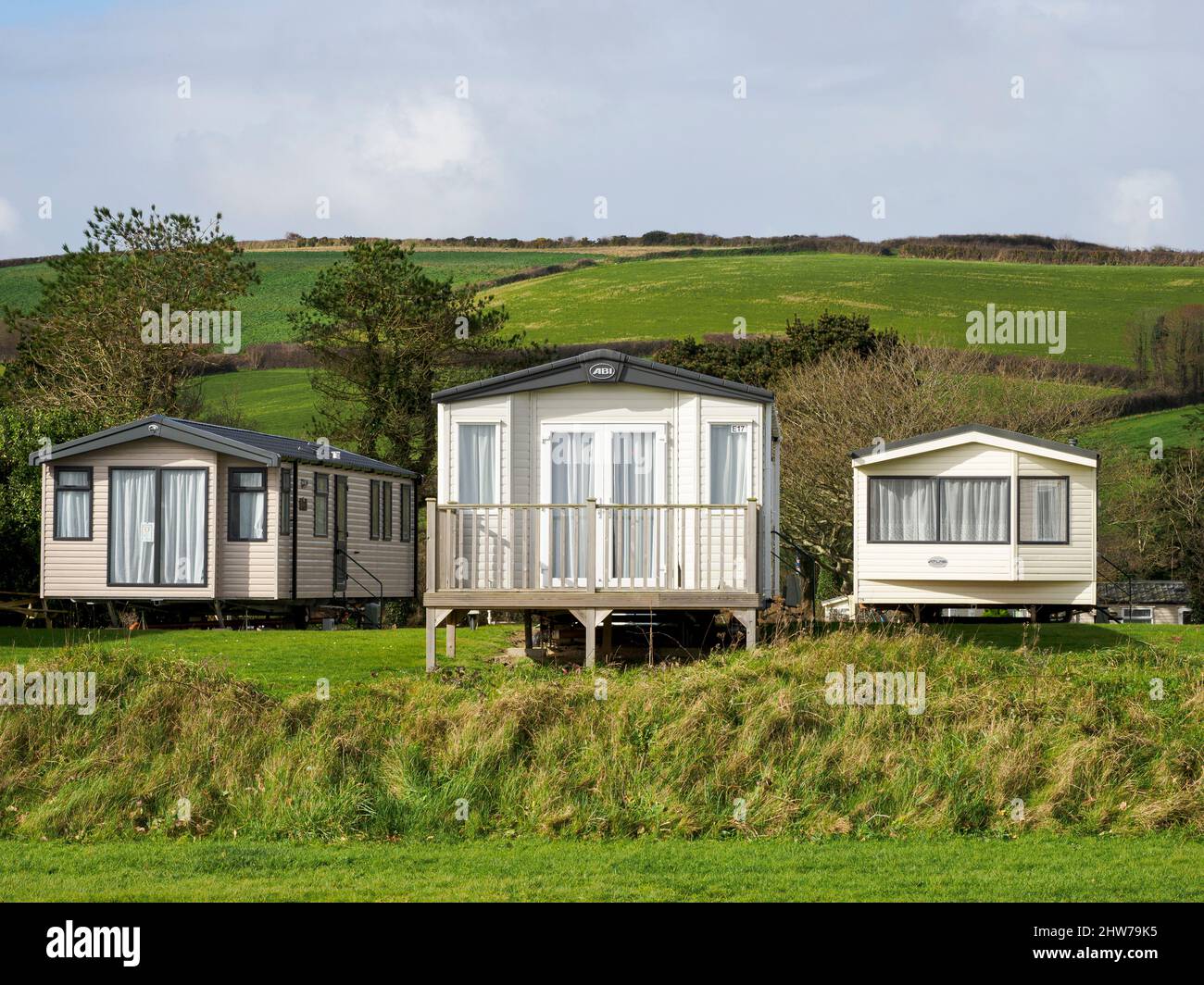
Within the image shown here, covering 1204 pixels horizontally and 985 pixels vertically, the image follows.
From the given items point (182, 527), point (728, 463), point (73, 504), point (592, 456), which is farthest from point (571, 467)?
point (73, 504)

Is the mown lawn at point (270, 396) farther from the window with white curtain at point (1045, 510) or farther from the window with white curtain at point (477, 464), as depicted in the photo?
the window with white curtain at point (477, 464)

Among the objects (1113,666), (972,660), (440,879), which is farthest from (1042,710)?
(440,879)

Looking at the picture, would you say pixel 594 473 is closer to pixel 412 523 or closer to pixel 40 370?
pixel 412 523

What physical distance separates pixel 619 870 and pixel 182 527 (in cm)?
1568

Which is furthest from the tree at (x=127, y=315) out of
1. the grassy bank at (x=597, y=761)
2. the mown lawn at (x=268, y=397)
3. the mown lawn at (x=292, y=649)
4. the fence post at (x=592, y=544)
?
the grassy bank at (x=597, y=761)

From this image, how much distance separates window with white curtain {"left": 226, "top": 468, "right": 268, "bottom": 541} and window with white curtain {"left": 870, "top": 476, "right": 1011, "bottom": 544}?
10.4 m

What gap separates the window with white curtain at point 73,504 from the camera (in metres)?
24.6

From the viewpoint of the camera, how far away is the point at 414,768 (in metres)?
12.4

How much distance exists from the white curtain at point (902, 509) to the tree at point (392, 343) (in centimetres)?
1437

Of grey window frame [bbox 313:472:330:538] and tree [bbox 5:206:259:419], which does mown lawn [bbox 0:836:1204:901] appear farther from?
tree [bbox 5:206:259:419]

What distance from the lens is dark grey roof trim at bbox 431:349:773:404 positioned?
1847cm

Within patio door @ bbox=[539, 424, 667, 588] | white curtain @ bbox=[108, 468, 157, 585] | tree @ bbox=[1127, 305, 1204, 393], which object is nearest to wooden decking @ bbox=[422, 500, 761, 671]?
patio door @ bbox=[539, 424, 667, 588]
